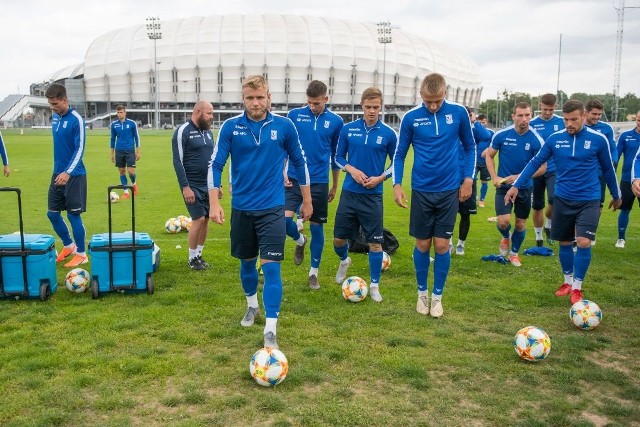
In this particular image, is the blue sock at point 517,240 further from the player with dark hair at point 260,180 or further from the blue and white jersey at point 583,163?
the player with dark hair at point 260,180

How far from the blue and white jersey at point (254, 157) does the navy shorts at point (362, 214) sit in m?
1.71

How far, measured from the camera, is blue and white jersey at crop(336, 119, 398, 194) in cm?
686

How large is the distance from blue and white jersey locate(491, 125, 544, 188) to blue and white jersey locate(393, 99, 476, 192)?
2.71 metres

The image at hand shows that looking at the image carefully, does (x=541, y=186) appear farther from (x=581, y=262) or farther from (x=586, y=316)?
(x=586, y=316)

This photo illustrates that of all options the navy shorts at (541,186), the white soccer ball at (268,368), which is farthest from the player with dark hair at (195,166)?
the navy shorts at (541,186)

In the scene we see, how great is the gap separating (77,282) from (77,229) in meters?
1.67

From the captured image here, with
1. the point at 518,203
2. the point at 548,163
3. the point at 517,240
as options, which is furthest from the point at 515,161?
the point at 548,163

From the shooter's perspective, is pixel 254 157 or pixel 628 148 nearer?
pixel 254 157

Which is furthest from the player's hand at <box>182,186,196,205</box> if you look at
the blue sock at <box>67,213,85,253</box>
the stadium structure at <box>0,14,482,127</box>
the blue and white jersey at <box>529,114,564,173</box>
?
the stadium structure at <box>0,14,482,127</box>

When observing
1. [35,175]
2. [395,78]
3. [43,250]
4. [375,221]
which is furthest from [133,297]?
[395,78]

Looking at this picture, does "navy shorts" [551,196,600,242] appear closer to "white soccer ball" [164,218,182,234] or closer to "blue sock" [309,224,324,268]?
"blue sock" [309,224,324,268]

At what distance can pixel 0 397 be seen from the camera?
4.18 metres

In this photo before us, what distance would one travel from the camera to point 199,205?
8.07 meters

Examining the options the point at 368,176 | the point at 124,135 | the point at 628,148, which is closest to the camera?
the point at 368,176
